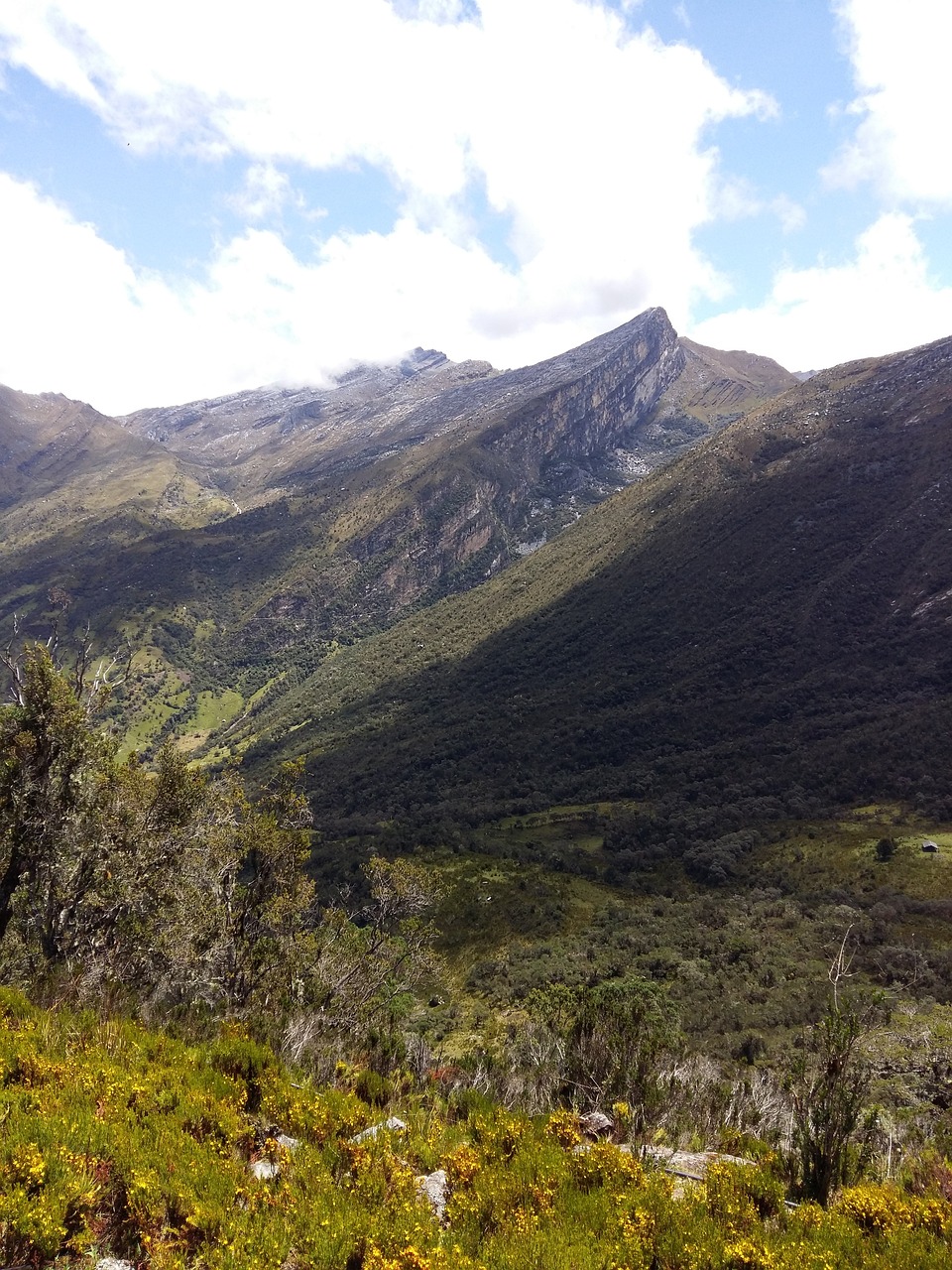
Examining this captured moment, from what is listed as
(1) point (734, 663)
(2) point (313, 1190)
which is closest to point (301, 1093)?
(2) point (313, 1190)

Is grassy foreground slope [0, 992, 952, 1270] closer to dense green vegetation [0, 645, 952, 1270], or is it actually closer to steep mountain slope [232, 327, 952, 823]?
dense green vegetation [0, 645, 952, 1270]

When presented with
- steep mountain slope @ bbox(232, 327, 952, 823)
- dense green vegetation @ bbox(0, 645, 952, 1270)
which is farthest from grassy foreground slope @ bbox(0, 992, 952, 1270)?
steep mountain slope @ bbox(232, 327, 952, 823)

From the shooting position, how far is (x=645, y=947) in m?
58.6

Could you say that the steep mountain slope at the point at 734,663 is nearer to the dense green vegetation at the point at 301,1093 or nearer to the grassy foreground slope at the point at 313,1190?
the dense green vegetation at the point at 301,1093

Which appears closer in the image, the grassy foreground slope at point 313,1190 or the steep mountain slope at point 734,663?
the grassy foreground slope at point 313,1190

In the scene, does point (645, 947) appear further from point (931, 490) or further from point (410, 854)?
point (931, 490)

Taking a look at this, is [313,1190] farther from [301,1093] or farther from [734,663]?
[734,663]

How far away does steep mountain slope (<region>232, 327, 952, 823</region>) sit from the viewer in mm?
111938

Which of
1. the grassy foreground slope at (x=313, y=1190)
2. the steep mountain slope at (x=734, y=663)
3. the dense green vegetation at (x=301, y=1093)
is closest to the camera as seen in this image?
the grassy foreground slope at (x=313, y=1190)

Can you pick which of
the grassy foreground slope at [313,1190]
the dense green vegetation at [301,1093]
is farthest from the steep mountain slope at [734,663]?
the grassy foreground slope at [313,1190]

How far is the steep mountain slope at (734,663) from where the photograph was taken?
367 ft

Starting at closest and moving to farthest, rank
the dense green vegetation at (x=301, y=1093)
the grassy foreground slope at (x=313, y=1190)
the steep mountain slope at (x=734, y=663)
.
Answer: the grassy foreground slope at (x=313, y=1190)
the dense green vegetation at (x=301, y=1093)
the steep mountain slope at (x=734, y=663)

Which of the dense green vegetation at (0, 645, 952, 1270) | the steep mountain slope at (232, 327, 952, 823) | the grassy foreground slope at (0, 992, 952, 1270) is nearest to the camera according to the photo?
the grassy foreground slope at (0, 992, 952, 1270)

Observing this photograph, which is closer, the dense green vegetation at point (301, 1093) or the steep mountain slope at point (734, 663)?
the dense green vegetation at point (301, 1093)
